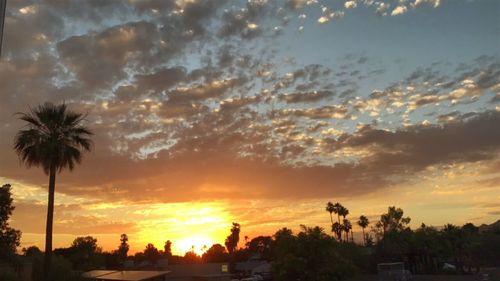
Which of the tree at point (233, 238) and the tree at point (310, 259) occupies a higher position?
the tree at point (233, 238)

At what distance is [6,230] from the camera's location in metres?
41.5

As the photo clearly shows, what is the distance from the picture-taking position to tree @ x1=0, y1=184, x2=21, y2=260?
40750 millimetres

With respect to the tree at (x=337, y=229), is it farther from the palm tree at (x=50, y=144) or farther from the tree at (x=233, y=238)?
the palm tree at (x=50, y=144)

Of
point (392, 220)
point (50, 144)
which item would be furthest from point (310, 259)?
point (392, 220)

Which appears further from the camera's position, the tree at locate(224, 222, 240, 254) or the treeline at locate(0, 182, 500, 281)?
the tree at locate(224, 222, 240, 254)

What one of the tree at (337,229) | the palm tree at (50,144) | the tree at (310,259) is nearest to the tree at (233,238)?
the tree at (337,229)

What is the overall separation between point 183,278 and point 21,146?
4408 centimetres

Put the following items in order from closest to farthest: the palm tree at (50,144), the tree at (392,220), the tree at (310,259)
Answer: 1. the palm tree at (50,144)
2. the tree at (310,259)
3. the tree at (392,220)

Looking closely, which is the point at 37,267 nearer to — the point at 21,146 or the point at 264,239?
the point at 21,146

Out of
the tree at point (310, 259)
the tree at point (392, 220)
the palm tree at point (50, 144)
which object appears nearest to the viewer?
the palm tree at point (50, 144)

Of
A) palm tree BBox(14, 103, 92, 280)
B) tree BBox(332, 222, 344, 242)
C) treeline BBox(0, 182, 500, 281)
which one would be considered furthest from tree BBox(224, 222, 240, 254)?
palm tree BBox(14, 103, 92, 280)

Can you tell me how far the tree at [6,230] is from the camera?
1604 inches

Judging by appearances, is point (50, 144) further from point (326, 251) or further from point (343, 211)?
point (343, 211)

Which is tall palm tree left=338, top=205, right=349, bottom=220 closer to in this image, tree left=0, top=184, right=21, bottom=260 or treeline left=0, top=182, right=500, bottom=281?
treeline left=0, top=182, right=500, bottom=281
